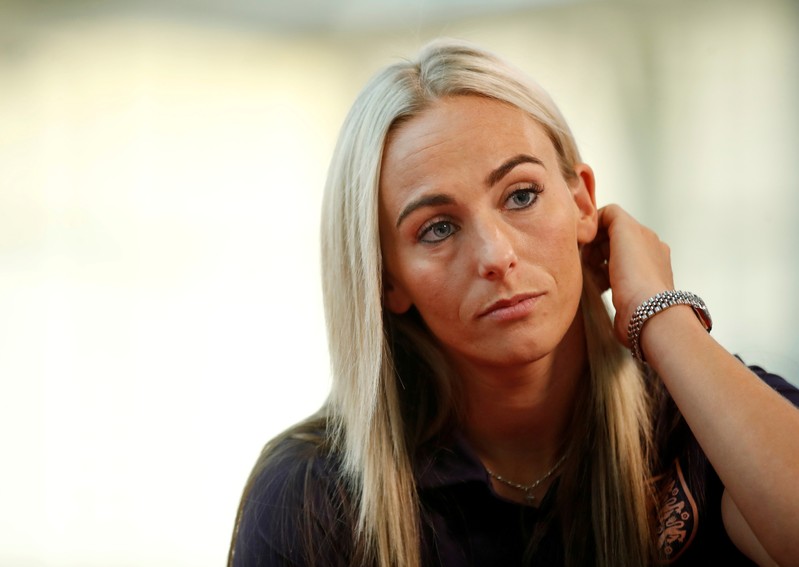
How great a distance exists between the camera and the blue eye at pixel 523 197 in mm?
1671

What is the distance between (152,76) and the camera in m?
3.66

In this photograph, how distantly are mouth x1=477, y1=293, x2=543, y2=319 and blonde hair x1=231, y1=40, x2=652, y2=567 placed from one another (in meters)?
0.24

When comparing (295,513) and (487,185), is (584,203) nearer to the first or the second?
(487,185)

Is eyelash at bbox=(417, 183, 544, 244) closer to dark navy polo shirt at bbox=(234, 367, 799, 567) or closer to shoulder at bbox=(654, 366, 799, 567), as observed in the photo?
dark navy polo shirt at bbox=(234, 367, 799, 567)

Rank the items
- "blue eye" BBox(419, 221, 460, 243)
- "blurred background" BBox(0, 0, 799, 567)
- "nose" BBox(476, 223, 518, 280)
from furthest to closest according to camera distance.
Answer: "blurred background" BBox(0, 0, 799, 567)
"blue eye" BBox(419, 221, 460, 243)
"nose" BBox(476, 223, 518, 280)

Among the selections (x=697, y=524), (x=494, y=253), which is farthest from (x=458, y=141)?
(x=697, y=524)

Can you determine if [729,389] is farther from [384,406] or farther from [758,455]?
[384,406]

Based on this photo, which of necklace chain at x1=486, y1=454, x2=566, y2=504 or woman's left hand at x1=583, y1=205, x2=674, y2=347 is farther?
necklace chain at x1=486, y1=454, x2=566, y2=504

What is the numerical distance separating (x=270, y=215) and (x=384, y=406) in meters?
1.96

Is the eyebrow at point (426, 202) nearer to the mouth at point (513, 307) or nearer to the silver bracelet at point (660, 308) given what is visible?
the mouth at point (513, 307)

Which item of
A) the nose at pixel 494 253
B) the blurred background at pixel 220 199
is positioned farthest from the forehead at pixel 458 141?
the blurred background at pixel 220 199

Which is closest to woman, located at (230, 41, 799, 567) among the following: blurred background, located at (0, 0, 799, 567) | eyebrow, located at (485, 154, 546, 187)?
eyebrow, located at (485, 154, 546, 187)

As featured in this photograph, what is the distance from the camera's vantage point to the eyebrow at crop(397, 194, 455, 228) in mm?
1642

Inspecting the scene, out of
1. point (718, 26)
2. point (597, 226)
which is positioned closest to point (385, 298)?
point (597, 226)
